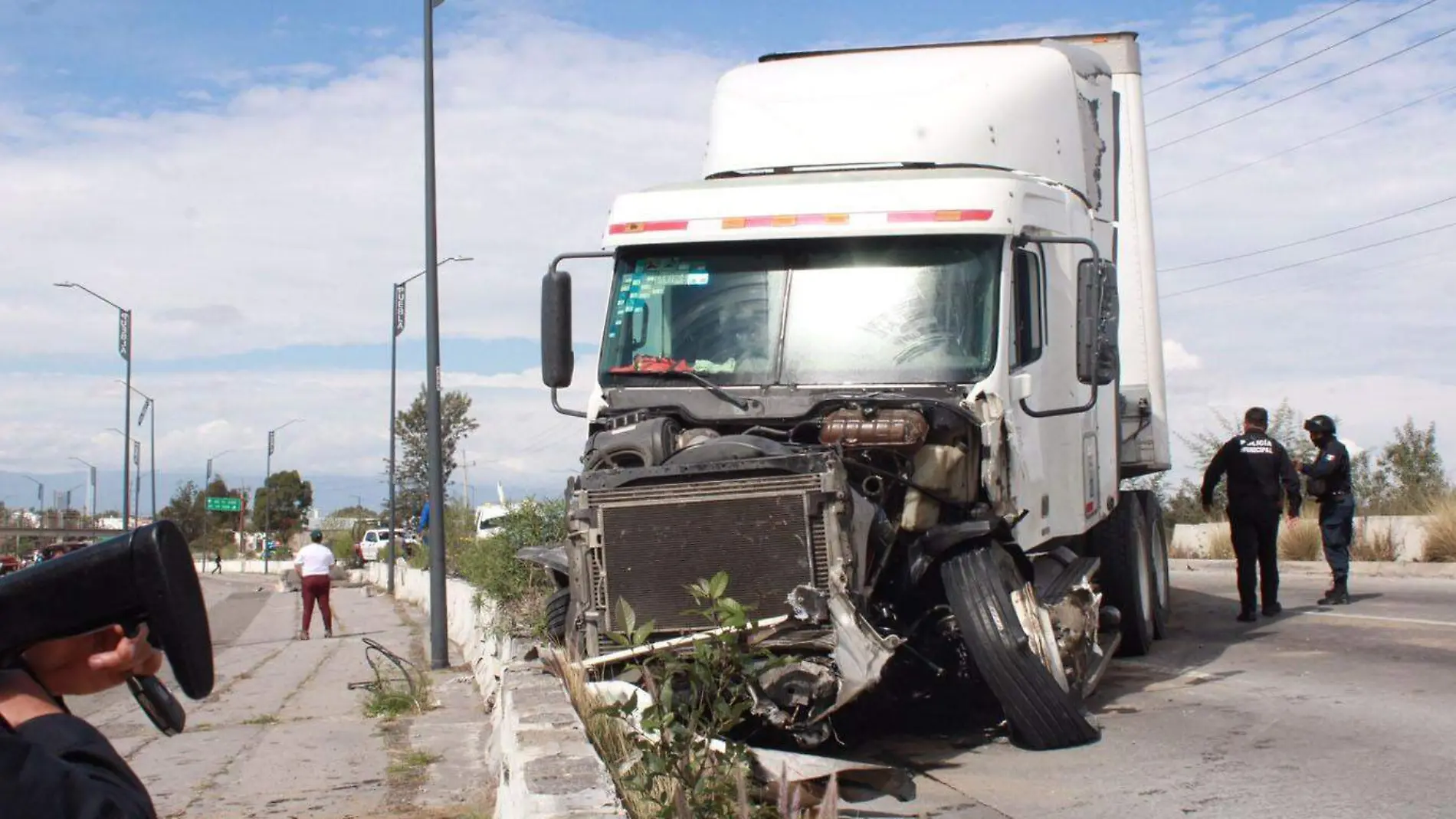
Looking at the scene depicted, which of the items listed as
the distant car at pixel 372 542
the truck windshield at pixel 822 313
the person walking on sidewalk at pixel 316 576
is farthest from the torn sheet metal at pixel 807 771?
the distant car at pixel 372 542

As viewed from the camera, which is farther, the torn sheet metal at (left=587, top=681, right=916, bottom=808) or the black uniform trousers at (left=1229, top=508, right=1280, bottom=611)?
the black uniform trousers at (left=1229, top=508, right=1280, bottom=611)

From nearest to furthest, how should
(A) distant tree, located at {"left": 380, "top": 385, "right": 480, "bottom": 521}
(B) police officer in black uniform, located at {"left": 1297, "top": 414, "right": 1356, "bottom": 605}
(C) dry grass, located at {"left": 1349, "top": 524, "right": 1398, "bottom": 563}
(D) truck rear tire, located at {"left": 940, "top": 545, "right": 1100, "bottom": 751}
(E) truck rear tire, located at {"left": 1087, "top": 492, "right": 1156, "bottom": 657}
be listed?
(D) truck rear tire, located at {"left": 940, "top": 545, "right": 1100, "bottom": 751}, (E) truck rear tire, located at {"left": 1087, "top": 492, "right": 1156, "bottom": 657}, (B) police officer in black uniform, located at {"left": 1297, "top": 414, "right": 1356, "bottom": 605}, (C) dry grass, located at {"left": 1349, "top": 524, "right": 1398, "bottom": 563}, (A) distant tree, located at {"left": 380, "top": 385, "right": 480, "bottom": 521}

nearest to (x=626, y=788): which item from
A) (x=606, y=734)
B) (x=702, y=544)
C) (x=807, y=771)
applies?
(x=606, y=734)

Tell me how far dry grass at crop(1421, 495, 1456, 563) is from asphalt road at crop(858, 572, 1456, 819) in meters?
6.40

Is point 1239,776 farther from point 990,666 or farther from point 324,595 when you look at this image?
point 324,595

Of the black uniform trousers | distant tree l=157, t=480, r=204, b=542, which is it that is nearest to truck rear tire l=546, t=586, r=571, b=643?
the black uniform trousers

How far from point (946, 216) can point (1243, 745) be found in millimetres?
2957

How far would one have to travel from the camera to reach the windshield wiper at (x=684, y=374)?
7570 millimetres

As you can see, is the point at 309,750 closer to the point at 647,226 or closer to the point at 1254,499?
the point at 647,226

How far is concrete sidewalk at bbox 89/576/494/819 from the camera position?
809 cm

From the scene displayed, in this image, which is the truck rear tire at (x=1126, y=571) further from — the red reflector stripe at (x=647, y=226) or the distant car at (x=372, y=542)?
the distant car at (x=372, y=542)

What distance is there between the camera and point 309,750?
33.5ft

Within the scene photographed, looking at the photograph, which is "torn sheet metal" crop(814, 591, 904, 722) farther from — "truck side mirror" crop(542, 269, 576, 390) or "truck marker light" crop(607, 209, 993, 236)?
"truck side mirror" crop(542, 269, 576, 390)

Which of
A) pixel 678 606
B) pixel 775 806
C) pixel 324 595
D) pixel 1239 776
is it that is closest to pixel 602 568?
pixel 678 606
